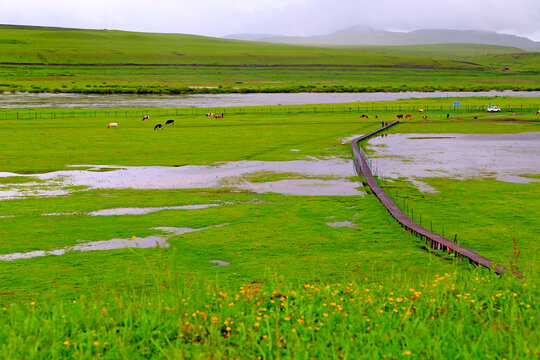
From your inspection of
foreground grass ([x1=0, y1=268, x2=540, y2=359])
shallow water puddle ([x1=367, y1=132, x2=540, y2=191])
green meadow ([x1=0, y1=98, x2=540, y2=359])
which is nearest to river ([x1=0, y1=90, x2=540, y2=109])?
shallow water puddle ([x1=367, y1=132, x2=540, y2=191])

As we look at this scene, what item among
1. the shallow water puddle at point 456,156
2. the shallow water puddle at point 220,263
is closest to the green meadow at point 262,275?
the shallow water puddle at point 220,263

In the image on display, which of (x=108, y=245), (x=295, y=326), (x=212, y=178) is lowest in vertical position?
(x=108, y=245)

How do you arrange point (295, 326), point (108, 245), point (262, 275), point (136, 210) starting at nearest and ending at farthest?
point (295, 326)
point (262, 275)
point (108, 245)
point (136, 210)

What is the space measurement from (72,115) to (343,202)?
66.4 metres

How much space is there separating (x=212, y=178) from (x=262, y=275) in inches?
676

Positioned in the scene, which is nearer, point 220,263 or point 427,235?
point 220,263

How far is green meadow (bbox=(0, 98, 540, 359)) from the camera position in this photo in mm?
7508

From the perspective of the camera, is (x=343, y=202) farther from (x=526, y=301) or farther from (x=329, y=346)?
(x=329, y=346)

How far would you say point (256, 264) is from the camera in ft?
49.8

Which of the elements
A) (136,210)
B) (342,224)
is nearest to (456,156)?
(342,224)

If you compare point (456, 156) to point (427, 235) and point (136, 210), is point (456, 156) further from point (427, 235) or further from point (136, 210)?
point (136, 210)

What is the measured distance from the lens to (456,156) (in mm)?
38969

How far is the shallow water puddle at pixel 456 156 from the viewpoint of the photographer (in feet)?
104

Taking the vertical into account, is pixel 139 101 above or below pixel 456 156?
above
